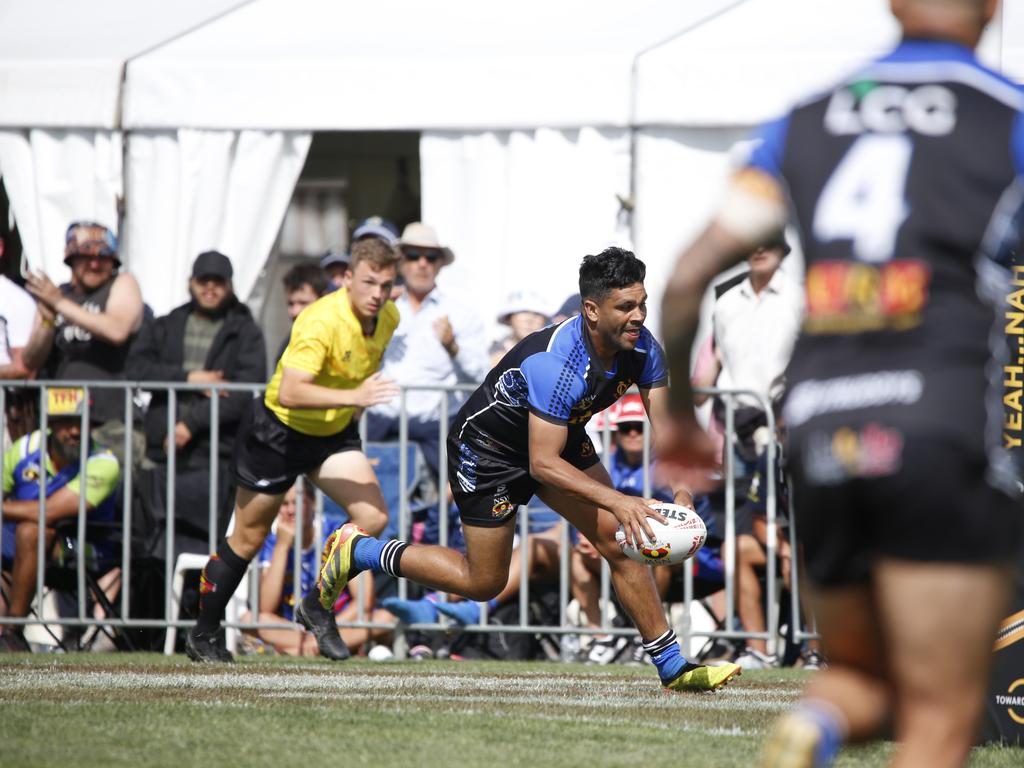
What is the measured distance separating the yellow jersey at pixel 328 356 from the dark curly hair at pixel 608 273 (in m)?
1.78

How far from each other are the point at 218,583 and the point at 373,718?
2.81m

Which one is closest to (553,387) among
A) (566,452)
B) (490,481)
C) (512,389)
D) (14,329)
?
(512,389)

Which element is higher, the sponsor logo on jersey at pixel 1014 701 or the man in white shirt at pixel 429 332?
the man in white shirt at pixel 429 332

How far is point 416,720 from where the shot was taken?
5.83 meters

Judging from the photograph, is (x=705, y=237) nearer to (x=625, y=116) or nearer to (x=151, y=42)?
(x=625, y=116)

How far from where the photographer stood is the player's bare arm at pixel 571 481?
660cm

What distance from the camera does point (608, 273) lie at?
22.7 feet

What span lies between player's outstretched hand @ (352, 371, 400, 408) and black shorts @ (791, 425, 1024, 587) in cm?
499

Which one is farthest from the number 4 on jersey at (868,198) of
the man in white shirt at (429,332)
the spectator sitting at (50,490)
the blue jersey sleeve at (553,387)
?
the spectator sitting at (50,490)

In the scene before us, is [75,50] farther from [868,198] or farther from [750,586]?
[868,198]

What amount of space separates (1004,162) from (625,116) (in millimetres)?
7664

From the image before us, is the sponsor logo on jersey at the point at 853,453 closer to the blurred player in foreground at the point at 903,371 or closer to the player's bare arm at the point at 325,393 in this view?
the blurred player in foreground at the point at 903,371

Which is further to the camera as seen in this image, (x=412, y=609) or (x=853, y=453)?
(x=412, y=609)

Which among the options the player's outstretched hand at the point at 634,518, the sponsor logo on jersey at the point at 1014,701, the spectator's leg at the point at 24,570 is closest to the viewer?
the sponsor logo on jersey at the point at 1014,701
